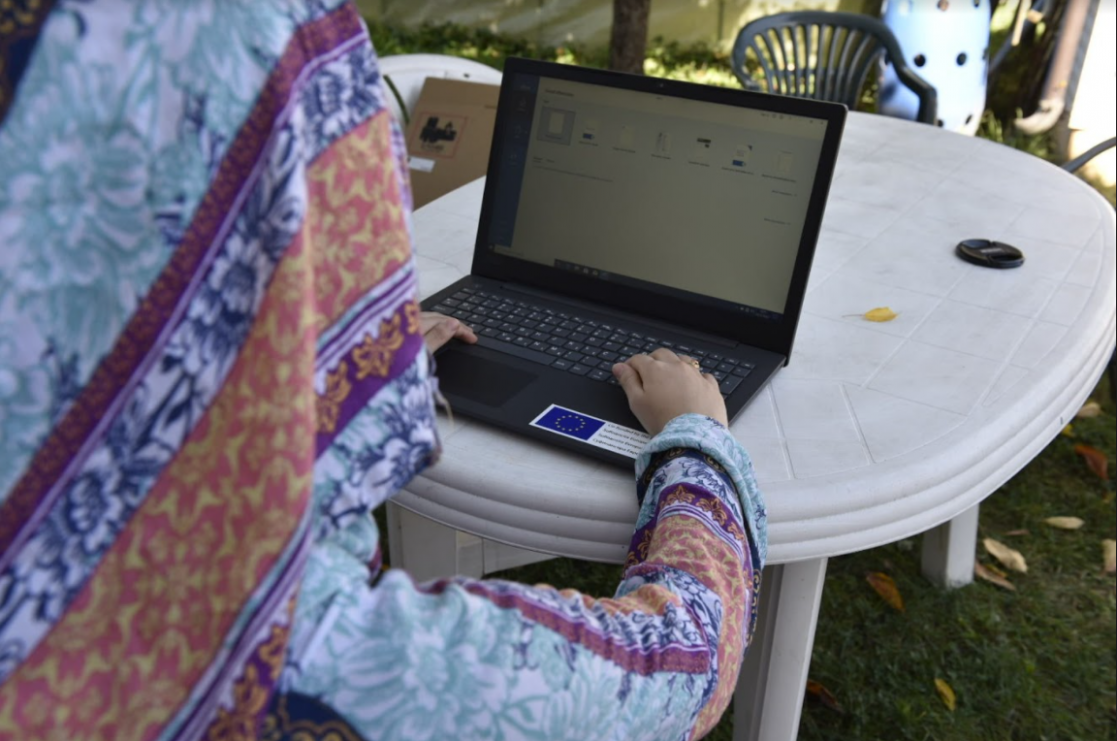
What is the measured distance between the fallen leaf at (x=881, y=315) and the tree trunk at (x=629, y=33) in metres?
3.20

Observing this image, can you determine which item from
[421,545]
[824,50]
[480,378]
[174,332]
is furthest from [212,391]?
[824,50]

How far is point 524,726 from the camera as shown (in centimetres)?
71

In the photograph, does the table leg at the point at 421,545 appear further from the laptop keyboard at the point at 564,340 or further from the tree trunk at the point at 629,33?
the tree trunk at the point at 629,33

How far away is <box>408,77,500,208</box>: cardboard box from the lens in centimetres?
248

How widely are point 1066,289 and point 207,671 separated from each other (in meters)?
1.42

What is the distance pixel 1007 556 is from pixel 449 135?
5.53ft

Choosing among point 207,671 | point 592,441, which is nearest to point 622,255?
point 592,441

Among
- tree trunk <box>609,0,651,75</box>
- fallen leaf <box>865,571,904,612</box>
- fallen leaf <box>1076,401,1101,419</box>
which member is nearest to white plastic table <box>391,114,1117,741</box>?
fallen leaf <box>865,571,904,612</box>

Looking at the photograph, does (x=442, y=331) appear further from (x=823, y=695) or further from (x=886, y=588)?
(x=886, y=588)

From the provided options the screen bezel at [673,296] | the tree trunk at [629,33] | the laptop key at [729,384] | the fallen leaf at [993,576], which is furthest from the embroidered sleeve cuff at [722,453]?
the tree trunk at [629,33]

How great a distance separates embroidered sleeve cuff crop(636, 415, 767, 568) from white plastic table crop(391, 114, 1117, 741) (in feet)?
0.26

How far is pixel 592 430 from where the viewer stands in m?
1.19

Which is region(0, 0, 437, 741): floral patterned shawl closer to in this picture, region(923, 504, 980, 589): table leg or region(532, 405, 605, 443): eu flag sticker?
region(532, 405, 605, 443): eu flag sticker

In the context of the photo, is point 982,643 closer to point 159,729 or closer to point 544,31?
point 159,729
